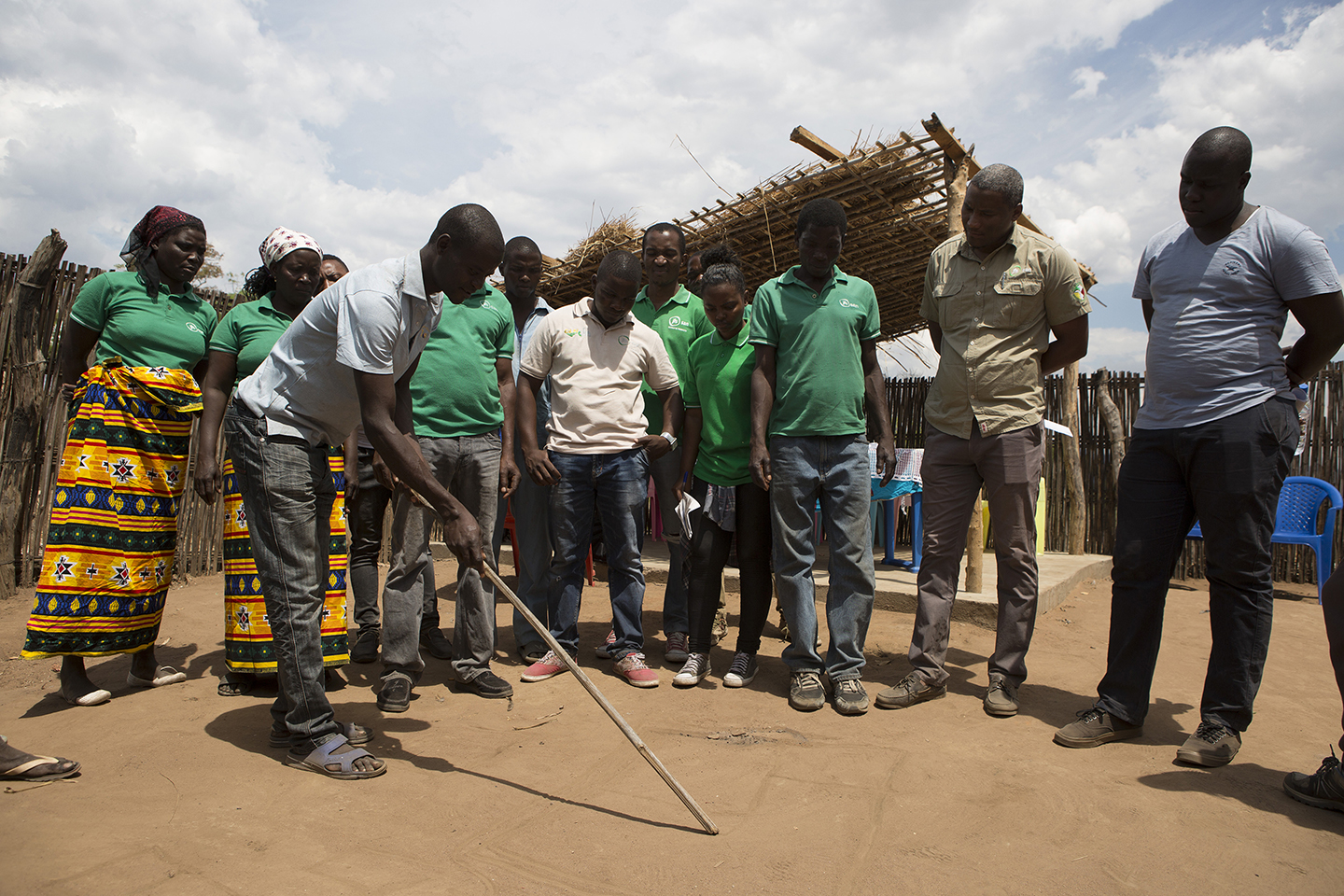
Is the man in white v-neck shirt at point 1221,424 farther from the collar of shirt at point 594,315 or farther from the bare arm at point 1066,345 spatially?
the collar of shirt at point 594,315

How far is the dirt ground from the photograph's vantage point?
80.1 inches

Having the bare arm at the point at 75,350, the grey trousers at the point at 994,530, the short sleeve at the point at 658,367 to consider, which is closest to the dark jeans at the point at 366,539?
the bare arm at the point at 75,350

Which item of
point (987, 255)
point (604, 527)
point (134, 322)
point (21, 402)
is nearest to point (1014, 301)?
point (987, 255)

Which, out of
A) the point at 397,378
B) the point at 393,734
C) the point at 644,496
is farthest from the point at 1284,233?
the point at 393,734

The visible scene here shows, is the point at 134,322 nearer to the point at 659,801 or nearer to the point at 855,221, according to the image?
the point at 659,801

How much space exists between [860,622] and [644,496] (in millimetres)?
1192

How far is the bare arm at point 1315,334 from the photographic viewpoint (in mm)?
2836

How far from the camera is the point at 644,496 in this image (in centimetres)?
400

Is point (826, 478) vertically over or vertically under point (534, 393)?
under

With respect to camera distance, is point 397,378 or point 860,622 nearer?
point 397,378

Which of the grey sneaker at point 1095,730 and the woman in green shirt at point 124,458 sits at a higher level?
the woman in green shirt at point 124,458

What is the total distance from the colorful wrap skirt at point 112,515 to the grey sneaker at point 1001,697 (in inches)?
143

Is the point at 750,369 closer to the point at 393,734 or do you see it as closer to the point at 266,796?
the point at 393,734

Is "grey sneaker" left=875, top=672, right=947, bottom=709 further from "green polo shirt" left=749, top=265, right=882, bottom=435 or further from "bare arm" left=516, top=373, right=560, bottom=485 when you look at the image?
"bare arm" left=516, top=373, right=560, bottom=485
